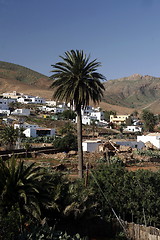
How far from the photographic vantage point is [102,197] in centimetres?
1507

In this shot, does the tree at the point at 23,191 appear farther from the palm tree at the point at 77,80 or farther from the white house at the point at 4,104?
the white house at the point at 4,104

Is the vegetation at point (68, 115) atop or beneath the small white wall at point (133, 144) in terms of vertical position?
atop

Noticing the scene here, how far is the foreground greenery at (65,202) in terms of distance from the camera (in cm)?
1024

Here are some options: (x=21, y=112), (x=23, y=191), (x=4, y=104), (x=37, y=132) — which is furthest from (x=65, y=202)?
(x=4, y=104)

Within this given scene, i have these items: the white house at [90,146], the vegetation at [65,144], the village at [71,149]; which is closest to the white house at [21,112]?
the village at [71,149]

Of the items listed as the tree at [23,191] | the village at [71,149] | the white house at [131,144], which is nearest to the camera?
the tree at [23,191]

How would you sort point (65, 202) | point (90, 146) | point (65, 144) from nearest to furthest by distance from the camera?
point (65, 202) → point (65, 144) → point (90, 146)

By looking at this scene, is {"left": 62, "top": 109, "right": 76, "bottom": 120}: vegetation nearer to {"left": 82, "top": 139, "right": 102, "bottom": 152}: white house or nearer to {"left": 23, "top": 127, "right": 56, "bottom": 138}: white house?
{"left": 23, "top": 127, "right": 56, "bottom": 138}: white house

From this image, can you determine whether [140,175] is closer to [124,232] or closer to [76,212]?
[124,232]

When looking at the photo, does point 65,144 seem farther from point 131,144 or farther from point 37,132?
point 37,132

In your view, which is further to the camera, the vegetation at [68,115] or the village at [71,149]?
the vegetation at [68,115]

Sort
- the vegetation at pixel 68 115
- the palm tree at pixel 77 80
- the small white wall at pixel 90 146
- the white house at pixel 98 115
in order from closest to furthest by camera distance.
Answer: the palm tree at pixel 77 80 < the small white wall at pixel 90 146 < the vegetation at pixel 68 115 < the white house at pixel 98 115

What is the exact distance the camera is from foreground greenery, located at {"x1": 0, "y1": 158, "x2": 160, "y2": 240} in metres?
10.2

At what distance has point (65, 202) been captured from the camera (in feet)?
39.7
